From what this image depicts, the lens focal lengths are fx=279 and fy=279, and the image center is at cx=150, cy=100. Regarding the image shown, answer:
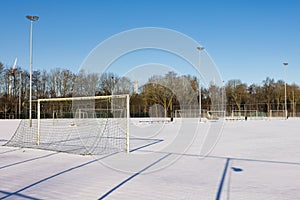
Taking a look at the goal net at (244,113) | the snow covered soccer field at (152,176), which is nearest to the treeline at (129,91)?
the goal net at (244,113)

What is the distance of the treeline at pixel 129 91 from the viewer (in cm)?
3797

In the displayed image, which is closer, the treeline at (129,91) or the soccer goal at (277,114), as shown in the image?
the treeline at (129,91)

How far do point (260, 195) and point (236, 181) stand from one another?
0.87 m

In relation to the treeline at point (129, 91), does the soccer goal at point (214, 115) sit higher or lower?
lower

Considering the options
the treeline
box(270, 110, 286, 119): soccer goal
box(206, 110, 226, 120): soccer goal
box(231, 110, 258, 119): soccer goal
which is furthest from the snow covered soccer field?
box(270, 110, 286, 119): soccer goal

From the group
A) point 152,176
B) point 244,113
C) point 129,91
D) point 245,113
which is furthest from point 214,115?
point 152,176

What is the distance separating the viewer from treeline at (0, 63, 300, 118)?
3797 centimetres

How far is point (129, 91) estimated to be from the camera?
1494 inches

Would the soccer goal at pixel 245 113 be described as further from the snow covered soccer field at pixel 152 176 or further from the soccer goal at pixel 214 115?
the snow covered soccer field at pixel 152 176

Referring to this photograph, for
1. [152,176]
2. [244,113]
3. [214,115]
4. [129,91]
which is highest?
[129,91]

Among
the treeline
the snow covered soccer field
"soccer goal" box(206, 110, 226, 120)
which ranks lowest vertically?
the snow covered soccer field

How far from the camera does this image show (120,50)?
1146 cm

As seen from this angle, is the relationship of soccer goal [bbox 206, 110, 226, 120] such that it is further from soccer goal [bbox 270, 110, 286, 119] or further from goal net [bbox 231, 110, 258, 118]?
soccer goal [bbox 270, 110, 286, 119]

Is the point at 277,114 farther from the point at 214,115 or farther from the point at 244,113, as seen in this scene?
the point at 214,115
